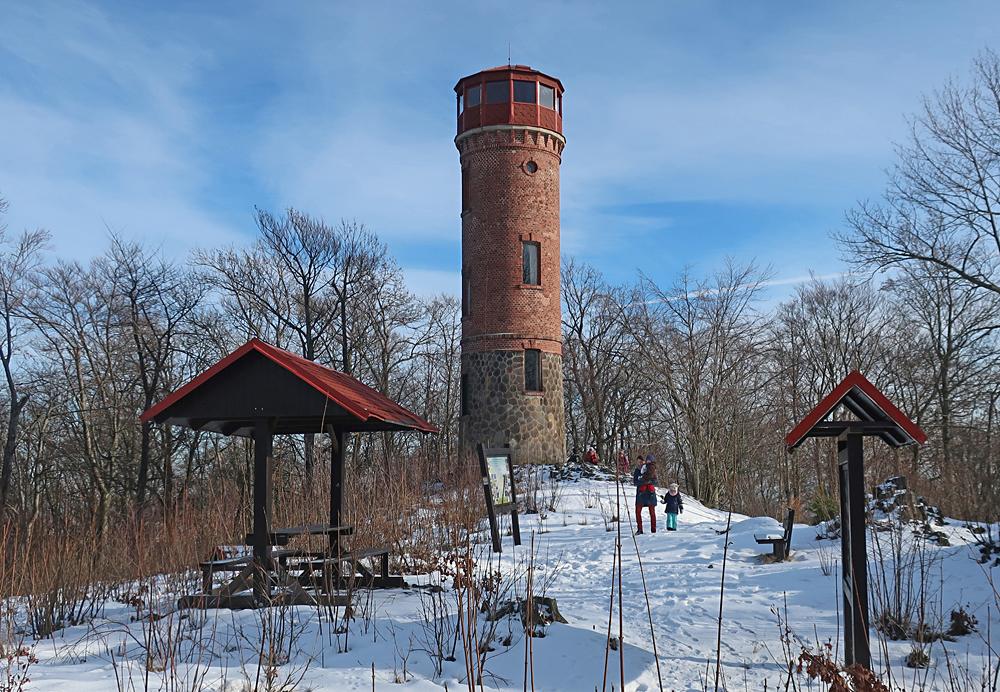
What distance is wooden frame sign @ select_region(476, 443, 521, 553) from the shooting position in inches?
553

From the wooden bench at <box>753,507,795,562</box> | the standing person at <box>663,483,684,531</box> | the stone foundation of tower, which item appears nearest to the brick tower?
the stone foundation of tower

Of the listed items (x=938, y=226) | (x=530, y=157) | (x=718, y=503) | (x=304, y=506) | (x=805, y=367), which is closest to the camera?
(x=304, y=506)

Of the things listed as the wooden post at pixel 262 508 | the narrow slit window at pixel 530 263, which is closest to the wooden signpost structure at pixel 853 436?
the wooden post at pixel 262 508

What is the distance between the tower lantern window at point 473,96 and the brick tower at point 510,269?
0.03m

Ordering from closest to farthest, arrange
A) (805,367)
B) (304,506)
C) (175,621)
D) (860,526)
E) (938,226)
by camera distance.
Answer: (860,526) < (175,621) < (304,506) < (938,226) < (805,367)

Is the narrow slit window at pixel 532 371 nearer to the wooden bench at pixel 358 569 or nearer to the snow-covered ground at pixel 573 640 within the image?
the snow-covered ground at pixel 573 640

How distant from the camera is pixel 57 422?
110 feet

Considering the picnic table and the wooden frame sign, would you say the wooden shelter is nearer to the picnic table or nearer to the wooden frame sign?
the picnic table

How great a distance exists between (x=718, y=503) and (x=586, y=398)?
1184 centimetres

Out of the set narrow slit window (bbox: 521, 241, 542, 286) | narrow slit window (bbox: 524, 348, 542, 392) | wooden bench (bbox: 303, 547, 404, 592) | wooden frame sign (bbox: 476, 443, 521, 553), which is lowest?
wooden bench (bbox: 303, 547, 404, 592)

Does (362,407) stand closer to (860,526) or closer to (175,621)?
(175,621)

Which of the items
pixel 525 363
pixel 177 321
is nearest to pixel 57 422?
pixel 177 321

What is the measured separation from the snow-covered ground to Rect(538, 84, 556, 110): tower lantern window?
18569mm

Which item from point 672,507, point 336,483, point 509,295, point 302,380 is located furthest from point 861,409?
point 509,295
